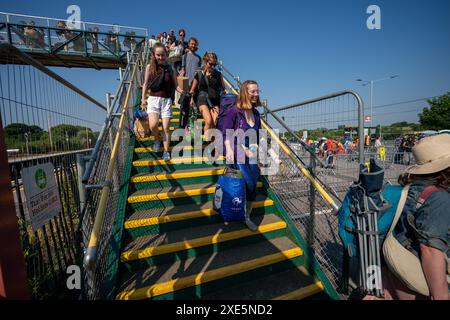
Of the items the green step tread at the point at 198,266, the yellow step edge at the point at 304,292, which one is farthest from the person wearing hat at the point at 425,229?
the green step tread at the point at 198,266

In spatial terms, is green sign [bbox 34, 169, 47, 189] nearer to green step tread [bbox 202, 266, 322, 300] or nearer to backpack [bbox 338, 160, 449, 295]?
green step tread [bbox 202, 266, 322, 300]

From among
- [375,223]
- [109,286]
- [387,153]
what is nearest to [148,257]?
[109,286]

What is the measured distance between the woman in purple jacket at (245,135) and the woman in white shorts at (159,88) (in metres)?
1.52

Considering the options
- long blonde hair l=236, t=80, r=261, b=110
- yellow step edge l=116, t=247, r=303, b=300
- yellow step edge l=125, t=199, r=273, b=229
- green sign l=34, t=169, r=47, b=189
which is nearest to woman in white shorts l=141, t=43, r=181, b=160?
yellow step edge l=125, t=199, r=273, b=229

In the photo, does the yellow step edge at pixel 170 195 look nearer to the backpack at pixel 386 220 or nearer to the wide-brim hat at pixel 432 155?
the backpack at pixel 386 220

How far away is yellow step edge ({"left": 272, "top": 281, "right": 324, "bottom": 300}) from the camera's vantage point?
232 centimetres

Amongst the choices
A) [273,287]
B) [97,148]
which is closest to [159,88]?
[97,148]

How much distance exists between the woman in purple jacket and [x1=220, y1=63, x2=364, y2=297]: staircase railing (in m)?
0.68

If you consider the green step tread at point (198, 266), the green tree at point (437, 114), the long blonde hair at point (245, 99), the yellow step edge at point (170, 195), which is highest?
the green tree at point (437, 114)

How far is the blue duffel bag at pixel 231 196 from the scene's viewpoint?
2652mm

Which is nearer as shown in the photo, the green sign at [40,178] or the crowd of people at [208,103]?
the green sign at [40,178]

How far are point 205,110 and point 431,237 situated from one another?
350cm

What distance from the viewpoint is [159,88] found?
146 inches
